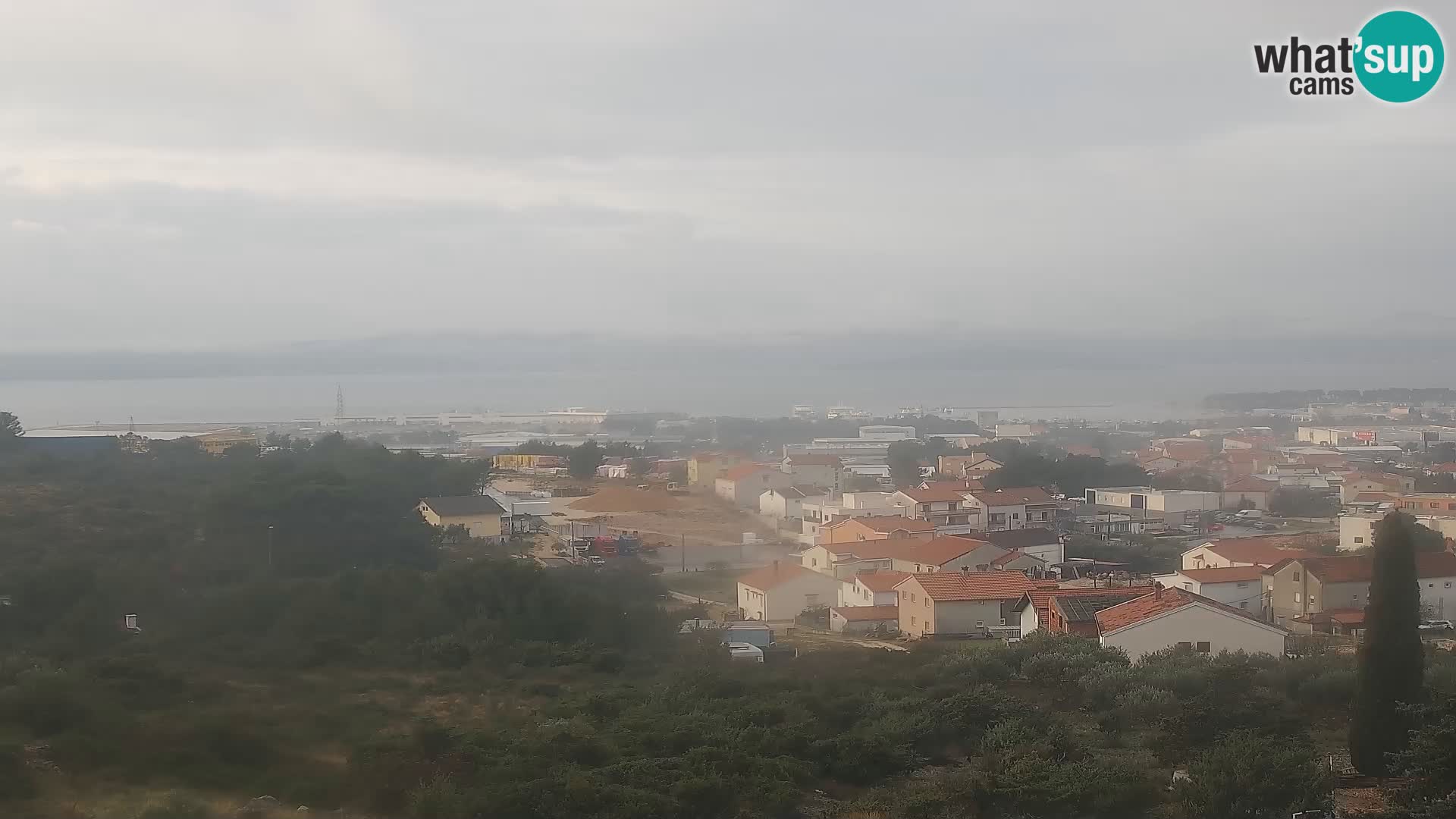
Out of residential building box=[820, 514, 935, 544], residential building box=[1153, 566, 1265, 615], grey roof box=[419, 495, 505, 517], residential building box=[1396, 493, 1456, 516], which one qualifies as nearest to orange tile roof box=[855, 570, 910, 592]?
residential building box=[820, 514, 935, 544]

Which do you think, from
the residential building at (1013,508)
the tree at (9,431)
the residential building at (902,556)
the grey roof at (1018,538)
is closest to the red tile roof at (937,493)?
the residential building at (1013,508)

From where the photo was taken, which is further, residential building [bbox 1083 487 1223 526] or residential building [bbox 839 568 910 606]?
residential building [bbox 1083 487 1223 526]

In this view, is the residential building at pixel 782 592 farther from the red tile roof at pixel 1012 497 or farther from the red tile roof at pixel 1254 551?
the red tile roof at pixel 1012 497

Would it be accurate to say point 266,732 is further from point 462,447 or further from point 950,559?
point 462,447

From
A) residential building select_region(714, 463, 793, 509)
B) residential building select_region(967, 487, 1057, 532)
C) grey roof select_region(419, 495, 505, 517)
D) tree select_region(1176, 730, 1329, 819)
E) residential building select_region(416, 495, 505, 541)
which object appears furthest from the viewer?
residential building select_region(714, 463, 793, 509)

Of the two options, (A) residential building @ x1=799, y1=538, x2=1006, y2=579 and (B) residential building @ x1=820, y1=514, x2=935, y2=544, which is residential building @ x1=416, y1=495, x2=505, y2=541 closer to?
(B) residential building @ x1=820, y1=514, x2=935, y2=544

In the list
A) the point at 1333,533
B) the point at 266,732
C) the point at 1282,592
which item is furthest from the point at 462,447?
the point at 266,732
